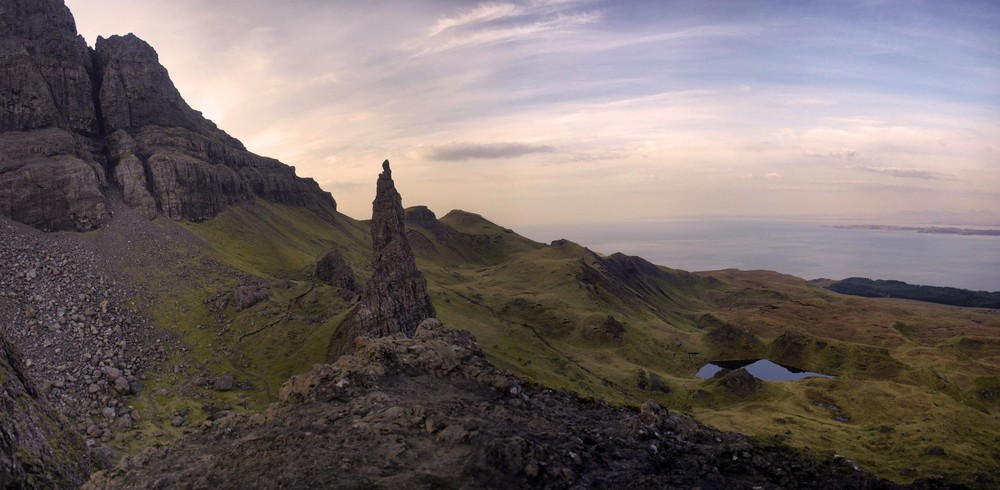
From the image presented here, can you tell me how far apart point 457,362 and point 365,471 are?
34.0 feet

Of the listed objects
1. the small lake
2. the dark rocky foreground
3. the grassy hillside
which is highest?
the dark rocky foreground

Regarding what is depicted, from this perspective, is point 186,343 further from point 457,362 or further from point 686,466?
point 686,466

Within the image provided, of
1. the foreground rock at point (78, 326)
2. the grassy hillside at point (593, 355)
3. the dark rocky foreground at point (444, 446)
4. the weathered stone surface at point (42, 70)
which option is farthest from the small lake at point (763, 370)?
the weathered stone surface at point (42, 70)

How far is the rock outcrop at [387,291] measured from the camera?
79875 millimetres

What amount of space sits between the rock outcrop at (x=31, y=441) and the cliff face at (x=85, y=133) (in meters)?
101

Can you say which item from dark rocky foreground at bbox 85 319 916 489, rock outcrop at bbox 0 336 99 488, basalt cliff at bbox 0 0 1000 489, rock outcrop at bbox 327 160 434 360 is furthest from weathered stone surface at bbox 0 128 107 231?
dark rocky foreground at bbox 85 319 916 489

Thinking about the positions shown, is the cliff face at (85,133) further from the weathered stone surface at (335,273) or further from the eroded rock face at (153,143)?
the weathered stone surface at (335,273)

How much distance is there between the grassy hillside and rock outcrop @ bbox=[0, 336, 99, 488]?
40.0 m

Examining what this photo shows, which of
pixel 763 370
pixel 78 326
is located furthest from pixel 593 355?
pixel 78 326

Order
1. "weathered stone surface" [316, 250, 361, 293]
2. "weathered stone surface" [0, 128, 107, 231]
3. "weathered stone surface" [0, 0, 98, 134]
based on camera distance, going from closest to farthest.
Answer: "weathered stone surface" [0, 128, 107, 231]
"weathered stone surface" [0, 0, 98, 134]
"weathered stone surface" [316, 250, 361, 293]

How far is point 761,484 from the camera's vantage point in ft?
69.5

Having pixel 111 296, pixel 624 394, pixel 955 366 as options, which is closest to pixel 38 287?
pixel 111 296

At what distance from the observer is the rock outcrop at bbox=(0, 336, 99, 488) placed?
20359mm

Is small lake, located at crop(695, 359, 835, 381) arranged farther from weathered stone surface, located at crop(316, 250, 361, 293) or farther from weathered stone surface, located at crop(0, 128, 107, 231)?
weathered stone surface, located at crop(0, 128, 107, 231)
